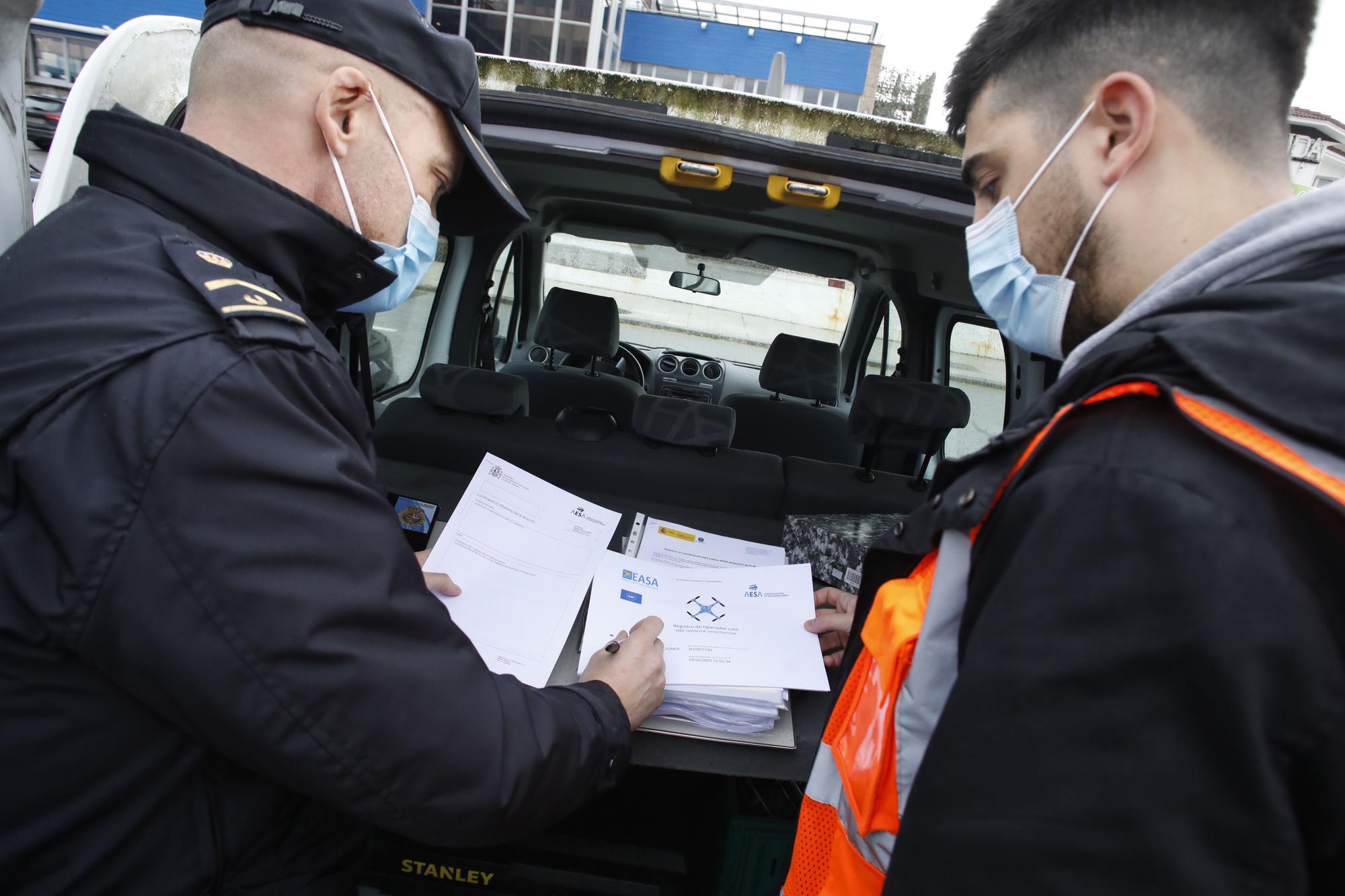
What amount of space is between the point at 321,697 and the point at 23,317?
58cm

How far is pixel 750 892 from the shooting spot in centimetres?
196

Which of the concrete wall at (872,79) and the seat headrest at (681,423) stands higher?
the concrete wall at (872,79)

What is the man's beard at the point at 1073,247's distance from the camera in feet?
3.11

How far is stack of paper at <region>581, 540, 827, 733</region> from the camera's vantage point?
4.75 ft

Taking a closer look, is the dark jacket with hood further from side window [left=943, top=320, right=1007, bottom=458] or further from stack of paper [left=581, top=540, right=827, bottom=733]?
side window [left=943, top=320, right=1007, bottom=458]

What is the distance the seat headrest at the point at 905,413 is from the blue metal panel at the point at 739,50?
32122mm

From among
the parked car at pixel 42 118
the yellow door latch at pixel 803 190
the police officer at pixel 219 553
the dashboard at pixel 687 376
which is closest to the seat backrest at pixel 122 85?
the police officer at pixel 219 553

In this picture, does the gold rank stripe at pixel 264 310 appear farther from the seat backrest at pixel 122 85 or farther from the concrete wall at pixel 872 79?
the concrete wall at pixel 872 79

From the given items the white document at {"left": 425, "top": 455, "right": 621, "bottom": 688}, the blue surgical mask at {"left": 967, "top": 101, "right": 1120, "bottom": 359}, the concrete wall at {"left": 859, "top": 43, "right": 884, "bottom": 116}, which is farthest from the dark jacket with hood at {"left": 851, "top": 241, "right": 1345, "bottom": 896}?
the concrete wall at {"left": 859, "top": 43, "right": 884, "bottom": 116}

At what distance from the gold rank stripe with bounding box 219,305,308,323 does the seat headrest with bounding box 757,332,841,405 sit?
384 centimetres

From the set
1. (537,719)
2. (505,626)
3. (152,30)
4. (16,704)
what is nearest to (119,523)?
(16,704)

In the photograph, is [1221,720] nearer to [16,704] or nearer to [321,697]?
[321,697]

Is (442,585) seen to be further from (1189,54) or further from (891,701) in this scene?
(1189,54)

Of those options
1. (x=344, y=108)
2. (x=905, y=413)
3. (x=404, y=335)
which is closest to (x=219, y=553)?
(x=344, y=108)
